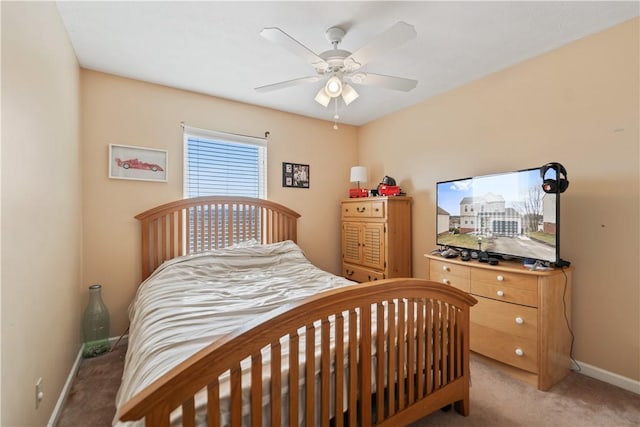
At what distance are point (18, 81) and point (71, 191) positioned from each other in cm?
122

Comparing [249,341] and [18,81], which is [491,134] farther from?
[18,81]

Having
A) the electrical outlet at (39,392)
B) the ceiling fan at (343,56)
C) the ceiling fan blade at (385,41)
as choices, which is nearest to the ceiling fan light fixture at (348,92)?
the ceiling fan at (343,56)

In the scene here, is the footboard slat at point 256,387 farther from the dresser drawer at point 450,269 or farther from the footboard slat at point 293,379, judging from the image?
the dresser drawer at point 450,269

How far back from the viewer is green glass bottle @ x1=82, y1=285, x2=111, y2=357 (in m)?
2.47

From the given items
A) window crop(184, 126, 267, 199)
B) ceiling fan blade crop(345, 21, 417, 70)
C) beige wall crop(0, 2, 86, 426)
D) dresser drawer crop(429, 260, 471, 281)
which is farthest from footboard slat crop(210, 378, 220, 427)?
window crop(184, 126, 267, 199)

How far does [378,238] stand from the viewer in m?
3.38

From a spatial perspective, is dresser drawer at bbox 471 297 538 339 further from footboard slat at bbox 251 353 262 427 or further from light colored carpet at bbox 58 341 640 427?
footboard slat at bbox 251 353 262 427

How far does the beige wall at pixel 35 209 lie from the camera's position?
3.69 feet

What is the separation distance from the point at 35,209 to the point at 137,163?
4.94ft

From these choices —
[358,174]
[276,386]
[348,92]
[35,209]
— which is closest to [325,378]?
[276,386]

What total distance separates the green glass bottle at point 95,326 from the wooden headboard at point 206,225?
15.6 inches

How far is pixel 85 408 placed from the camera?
1.81m

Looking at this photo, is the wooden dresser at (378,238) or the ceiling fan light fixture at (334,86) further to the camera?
the wooden dresser at (378,238)

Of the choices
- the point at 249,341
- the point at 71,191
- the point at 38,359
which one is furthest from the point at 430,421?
the point at 71,191
